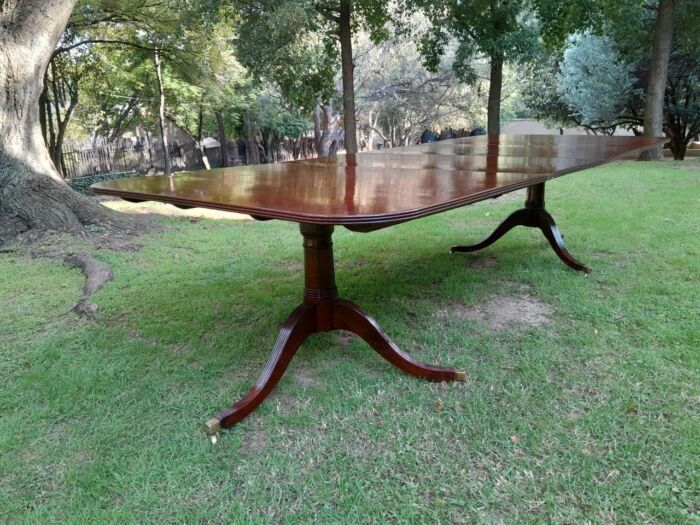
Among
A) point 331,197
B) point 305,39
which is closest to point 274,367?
point 331,197

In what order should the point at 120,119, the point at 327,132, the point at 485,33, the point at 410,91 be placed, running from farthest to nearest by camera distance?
the point at 410,91, the point at 327,132, the point at 120,119, the point at 485,33

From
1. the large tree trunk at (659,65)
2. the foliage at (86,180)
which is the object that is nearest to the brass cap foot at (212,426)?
the large tree trunk at (659,65)

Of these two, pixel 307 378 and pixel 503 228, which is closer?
pixel 307 378

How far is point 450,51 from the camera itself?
1883 cm

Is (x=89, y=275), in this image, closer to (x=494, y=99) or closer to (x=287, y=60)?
(x=287, y=60)

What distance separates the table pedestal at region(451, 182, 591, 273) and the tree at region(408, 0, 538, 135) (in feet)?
17.6

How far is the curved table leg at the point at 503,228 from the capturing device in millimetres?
3412

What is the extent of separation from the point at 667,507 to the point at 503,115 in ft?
76.4

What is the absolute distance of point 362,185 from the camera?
1.79 m

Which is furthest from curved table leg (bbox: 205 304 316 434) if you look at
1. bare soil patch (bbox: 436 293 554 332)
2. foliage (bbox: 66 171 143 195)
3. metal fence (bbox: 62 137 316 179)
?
metal fence (bbox: 62 137 316 179)

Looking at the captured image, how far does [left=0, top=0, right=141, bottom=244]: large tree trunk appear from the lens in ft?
13.3

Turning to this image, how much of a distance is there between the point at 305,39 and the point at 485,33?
9.55ft

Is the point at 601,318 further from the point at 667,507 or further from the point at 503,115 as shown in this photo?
the point at 503,115

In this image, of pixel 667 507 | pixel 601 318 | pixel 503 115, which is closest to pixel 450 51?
pixel 503 115
